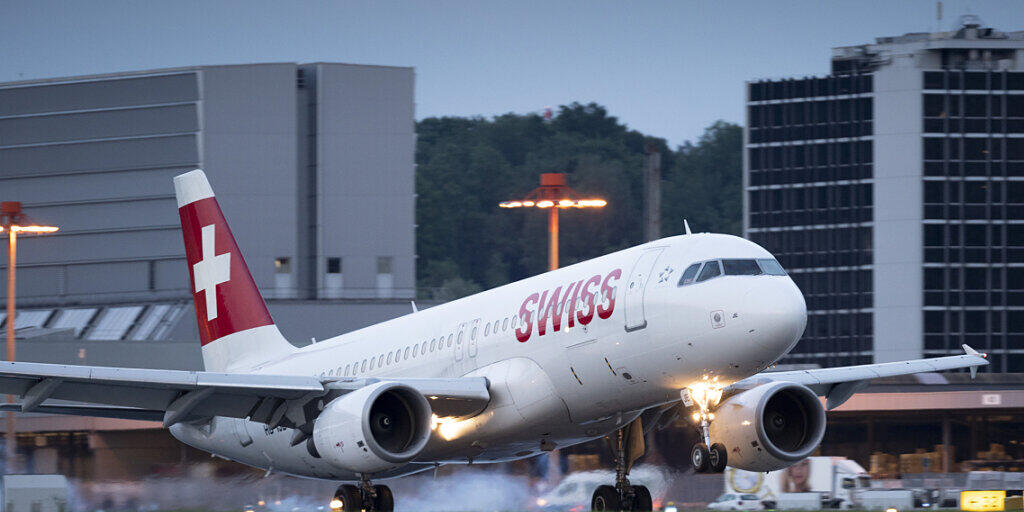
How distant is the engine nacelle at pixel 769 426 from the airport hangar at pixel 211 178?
4526 centimetres

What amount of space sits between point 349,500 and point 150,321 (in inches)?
1717

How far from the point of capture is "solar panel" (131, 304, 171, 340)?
227 ft

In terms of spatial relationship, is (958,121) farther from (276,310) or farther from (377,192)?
(276,310)

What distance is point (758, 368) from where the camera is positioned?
23797mm

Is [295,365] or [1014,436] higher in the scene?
[295,365]

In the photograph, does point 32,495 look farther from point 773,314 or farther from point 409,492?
point 773,314

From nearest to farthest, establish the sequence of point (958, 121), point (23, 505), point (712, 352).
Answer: point (712, 352), point (23, 505), point (958, 121)

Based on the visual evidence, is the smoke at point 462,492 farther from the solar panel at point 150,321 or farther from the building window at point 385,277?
the building window at point 385,277

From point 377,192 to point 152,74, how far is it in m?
13.0

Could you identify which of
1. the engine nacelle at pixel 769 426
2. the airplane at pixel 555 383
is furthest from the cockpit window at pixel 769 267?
the engine nacelle at pixel 769 426

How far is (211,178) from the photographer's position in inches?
2889

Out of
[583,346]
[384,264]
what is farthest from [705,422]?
[384,264]

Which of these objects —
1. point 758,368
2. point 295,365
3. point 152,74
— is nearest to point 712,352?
point 758,368

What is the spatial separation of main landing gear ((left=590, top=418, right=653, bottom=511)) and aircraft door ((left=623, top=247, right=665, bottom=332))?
440 centimetres
